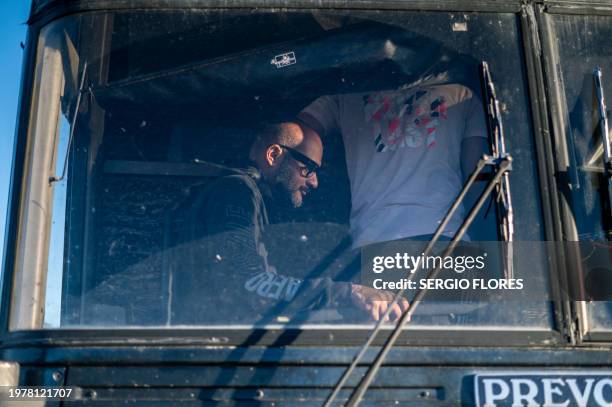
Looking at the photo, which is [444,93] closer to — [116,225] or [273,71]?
[273,71]

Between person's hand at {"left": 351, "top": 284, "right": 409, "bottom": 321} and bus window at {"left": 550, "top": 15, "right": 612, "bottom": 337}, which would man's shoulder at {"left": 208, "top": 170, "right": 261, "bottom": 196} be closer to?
person's hand at {"left": 351, "top": 284, "right": 409, "bottom": 321}

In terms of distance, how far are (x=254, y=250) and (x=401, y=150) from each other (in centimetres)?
56

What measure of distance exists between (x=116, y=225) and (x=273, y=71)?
2.20 ft

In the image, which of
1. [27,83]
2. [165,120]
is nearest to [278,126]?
[165,120]

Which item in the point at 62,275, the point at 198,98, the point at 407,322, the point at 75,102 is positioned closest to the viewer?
the point at 407,322

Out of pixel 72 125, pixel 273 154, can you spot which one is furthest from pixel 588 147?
pixel 72 125

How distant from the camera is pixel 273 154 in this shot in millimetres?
2854

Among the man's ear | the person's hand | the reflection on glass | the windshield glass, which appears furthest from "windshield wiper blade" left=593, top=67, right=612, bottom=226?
the reflection on glass

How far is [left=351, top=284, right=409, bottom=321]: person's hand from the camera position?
244cm

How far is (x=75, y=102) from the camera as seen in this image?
108 inches

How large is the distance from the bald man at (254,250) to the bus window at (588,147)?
0.53 meters

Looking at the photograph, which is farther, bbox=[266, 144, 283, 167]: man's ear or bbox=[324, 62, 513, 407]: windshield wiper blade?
bbox=[266, 144, 283, 167]: man's ear

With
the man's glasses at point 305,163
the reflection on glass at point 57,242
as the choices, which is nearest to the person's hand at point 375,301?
the man's glasses at point 305,163

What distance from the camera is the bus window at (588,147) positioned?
249 centimetres
